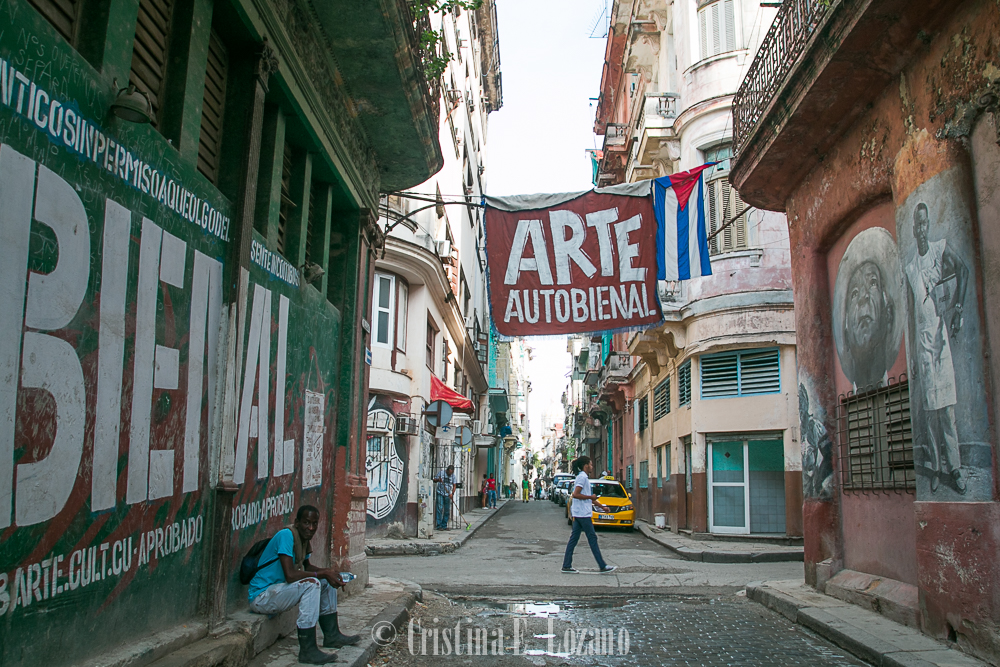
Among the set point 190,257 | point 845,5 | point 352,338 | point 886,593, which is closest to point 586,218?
point 352,338

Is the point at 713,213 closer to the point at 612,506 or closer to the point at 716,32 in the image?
the point at 716,32

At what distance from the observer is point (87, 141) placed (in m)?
4.15

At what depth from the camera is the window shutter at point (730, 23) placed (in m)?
19.7

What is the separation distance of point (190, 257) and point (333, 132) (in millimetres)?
3514

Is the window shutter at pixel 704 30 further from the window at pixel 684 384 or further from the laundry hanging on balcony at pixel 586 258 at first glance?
the laundry hanging on balcony at pixel 586 258

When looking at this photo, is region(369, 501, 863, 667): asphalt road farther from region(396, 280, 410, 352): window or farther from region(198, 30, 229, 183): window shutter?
region(396, 280, 410, 352): window

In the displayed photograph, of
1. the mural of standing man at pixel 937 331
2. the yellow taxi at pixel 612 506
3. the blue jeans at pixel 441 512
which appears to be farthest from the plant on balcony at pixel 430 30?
the yellow taxi at pixel 612 506

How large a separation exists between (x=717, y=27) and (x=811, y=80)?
13029 millimetres

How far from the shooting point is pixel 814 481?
31.8ft

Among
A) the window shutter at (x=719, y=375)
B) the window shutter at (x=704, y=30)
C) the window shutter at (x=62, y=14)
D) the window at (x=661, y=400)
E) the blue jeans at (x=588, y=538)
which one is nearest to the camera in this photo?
the window shutter at (x=62, y=14)

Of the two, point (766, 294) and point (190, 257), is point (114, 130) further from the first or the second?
point (766, 294)

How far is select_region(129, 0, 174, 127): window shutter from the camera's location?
4.90 m

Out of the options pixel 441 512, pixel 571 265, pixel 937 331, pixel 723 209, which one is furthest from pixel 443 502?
pixel 937 331

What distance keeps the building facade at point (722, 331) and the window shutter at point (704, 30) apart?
3 centimetres
